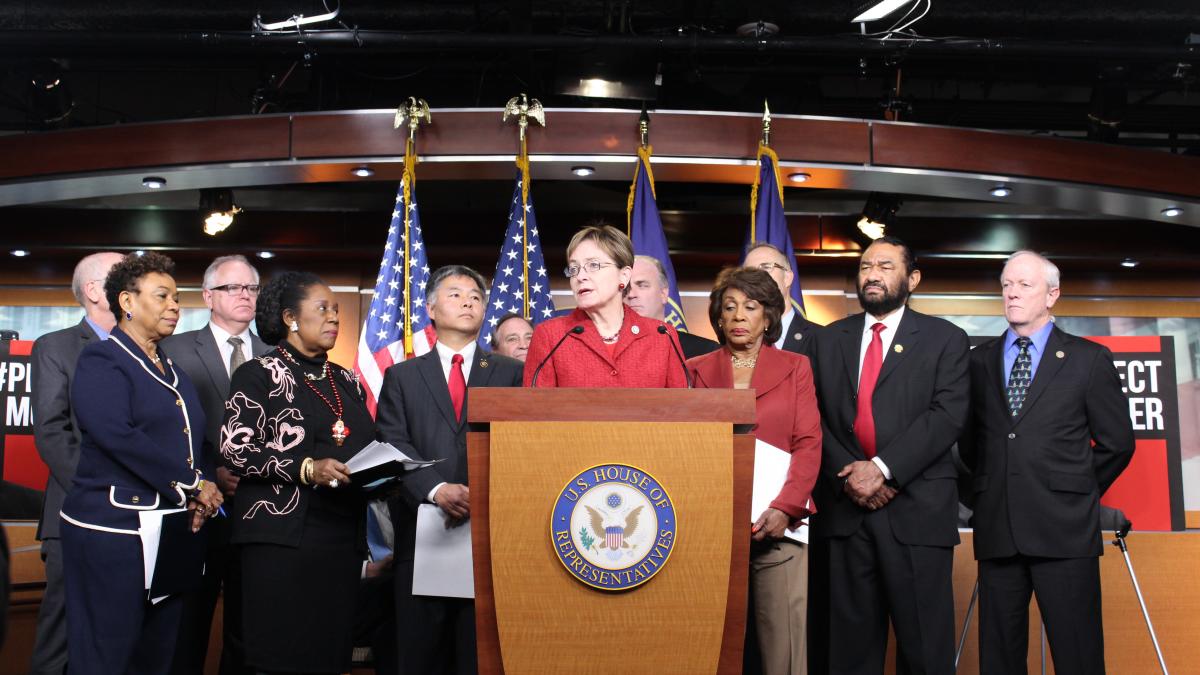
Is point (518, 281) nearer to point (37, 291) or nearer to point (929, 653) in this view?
point (929, 653)

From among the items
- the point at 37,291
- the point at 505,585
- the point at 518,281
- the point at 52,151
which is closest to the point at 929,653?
the point at 505,585

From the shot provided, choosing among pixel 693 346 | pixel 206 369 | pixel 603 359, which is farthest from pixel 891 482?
pixel 206 369

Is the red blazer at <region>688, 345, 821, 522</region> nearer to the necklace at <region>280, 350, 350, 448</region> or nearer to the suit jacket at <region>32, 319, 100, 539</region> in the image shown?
the necklace at <region>280, 350, 350, 448</region>

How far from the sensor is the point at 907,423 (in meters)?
3.44

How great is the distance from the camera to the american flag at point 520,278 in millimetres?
4863

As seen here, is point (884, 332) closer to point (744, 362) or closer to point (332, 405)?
point (744, 362)

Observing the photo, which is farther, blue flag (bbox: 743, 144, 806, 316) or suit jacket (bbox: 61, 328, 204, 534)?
blue flag (bbox: 743, 144, 806, 316)

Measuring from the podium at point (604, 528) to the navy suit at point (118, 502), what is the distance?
4.00ft

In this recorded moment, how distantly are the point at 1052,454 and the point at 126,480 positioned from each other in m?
2.83

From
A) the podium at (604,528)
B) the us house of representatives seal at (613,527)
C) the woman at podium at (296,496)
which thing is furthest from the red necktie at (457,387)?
the us house of representatives seal at (613,527)

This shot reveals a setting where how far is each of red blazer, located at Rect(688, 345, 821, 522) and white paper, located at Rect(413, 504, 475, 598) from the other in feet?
2.65

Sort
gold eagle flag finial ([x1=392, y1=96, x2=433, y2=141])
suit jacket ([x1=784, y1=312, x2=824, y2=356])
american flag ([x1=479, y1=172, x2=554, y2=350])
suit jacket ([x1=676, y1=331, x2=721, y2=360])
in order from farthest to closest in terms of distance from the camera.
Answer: gold eagle flag finial ([x1=392, y1=96, x2=433, y2=141]) < american flag ([x1=479, y1=172, x2=554, y2=350]) < suit jacket ([x1=676, y1=331, x2=721, y2=360]) < suit jacket ([x1=784, y1=312, x2=824, y2=356])

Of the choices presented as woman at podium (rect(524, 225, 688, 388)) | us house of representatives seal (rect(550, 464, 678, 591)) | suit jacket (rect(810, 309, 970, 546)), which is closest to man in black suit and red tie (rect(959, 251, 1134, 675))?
suit jacket (rect(810, 309, 970, 546))

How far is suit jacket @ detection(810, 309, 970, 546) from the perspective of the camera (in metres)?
3.34
